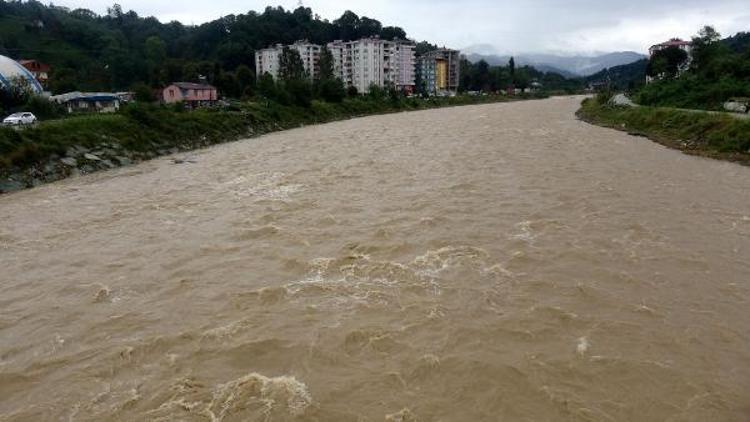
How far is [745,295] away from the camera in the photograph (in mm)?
7957

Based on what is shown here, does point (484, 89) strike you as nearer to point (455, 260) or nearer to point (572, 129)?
point (572, 129)

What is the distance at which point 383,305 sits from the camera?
25.0 ft

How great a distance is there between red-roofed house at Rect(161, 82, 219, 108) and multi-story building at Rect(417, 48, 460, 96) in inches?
2446

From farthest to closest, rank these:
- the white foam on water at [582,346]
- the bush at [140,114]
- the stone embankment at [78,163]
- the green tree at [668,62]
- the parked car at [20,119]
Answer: the green tree at [668,62] < the bush at [140,114] < the parked car at [20,119] < the stone embankment at [78,163] < the white foam on water at [582,346]

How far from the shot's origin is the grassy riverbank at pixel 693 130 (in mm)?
22880

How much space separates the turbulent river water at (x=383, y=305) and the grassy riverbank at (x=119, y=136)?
204 inches

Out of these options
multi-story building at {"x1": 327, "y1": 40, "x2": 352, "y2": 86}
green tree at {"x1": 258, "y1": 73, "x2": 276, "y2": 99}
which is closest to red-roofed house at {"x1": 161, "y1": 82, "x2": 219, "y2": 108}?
green tree at {"x1": 258, "y1": 73, "x2": 276, "y2": 99}

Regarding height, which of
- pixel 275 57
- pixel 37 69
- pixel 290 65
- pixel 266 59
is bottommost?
pixel 290 65

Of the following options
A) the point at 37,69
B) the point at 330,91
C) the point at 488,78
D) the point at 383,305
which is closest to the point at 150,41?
the point at 37,69

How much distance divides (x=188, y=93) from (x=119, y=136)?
37806mm

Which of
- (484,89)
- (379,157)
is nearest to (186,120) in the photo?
(379,157)

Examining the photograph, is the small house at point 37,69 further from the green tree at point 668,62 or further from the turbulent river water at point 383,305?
the green tree at point 668,62

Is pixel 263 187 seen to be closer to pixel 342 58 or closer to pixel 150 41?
pixel 150 41

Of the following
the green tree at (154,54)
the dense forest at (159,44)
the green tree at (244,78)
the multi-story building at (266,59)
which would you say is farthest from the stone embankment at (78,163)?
the multi-story building at (266,59)
